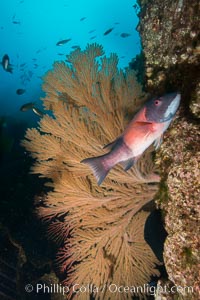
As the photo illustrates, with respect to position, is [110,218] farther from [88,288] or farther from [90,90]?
[90,90]

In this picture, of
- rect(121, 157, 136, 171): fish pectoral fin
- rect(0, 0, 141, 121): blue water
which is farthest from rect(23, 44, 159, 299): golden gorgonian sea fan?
rect(0, 0, 141, 121): blue water

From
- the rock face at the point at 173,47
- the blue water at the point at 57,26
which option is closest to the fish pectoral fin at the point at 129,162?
the rock face at the point at 173,47

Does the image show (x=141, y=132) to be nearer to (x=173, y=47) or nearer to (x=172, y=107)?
(x=172, y=107)

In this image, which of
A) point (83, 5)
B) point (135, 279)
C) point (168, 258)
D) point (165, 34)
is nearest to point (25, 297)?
→ point (135, 279)

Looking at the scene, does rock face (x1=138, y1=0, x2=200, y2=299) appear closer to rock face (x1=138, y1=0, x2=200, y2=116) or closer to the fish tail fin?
rock face (x1=138, y1=0, x2=200, y2=116)

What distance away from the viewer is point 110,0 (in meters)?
116

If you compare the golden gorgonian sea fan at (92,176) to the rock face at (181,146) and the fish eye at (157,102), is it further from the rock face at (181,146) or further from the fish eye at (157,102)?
the fish eye at (157,102)

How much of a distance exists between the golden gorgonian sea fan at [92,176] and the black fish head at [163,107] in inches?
55.5

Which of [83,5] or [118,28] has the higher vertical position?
[83,5]

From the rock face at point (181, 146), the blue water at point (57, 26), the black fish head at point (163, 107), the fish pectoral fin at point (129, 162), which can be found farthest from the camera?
the blue water at point (57, 26)

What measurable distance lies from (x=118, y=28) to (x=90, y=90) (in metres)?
137

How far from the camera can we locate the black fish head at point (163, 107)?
199 cm

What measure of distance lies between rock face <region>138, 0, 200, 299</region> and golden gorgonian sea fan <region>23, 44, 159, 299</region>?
543mm

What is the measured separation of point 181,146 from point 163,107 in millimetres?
524
